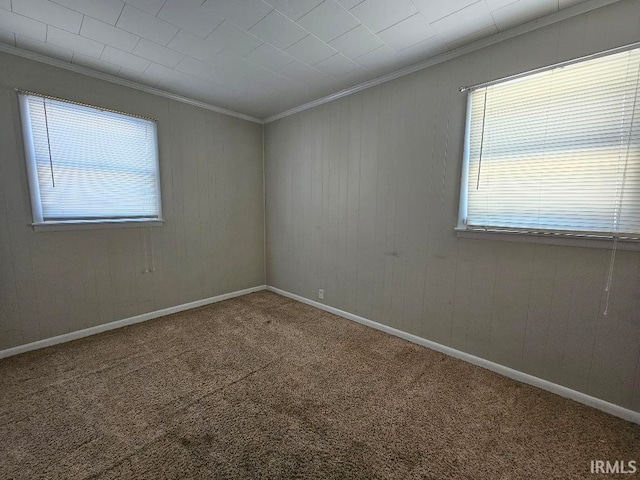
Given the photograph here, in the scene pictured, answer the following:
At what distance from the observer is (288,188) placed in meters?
3.78

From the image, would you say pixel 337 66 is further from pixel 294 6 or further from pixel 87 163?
pixel 87 163

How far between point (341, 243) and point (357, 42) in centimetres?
194

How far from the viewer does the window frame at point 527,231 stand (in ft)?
5.43

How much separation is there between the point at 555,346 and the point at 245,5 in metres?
3.17

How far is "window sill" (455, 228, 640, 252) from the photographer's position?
5.44 feet

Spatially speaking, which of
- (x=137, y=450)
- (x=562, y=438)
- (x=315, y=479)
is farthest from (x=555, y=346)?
(x=137, y=450)

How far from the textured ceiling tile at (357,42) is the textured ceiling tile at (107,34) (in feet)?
5.17

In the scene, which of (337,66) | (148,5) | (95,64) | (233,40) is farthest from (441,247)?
(95,64)

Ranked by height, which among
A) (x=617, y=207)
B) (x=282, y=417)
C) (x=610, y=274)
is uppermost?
(x=617, y=207)

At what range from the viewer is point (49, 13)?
181 cm

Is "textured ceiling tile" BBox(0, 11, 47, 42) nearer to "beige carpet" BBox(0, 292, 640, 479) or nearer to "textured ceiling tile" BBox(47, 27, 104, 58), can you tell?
"textured ceiling tile" BBox(47, 27, 104, 58)

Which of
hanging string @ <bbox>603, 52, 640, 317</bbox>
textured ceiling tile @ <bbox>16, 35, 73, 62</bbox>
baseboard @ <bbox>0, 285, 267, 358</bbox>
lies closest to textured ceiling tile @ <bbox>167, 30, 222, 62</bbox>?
textured ceiling tile @ <bbox>16, 35, 73, 62</bbox>

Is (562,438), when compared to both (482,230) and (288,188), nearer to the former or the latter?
(482,230)

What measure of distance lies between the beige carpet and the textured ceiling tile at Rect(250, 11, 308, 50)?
2620 millimetres
